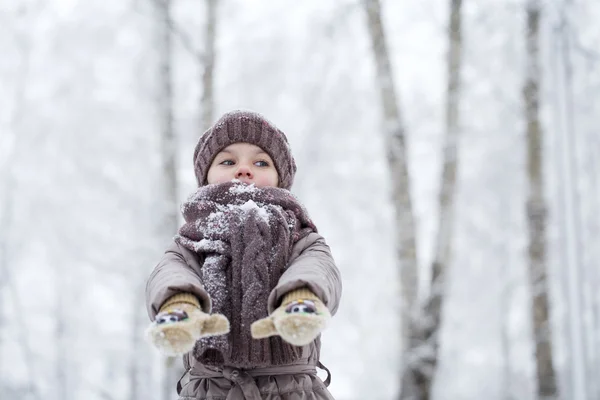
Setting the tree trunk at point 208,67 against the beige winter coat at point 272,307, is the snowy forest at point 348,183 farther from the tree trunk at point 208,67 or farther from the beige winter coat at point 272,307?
the beige winter coat at point 272,307

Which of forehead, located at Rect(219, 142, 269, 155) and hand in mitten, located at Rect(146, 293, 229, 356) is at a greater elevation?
forehead, located at Rect(219, 142, 269, 155)

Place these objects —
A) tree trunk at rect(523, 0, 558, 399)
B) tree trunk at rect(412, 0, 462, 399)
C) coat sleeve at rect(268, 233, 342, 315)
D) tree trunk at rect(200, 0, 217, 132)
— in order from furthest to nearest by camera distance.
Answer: tree trunk at rect(523, 0, 558, 399), tree trunk at rect(200, 0, 217, 132), tree trunk at rect(412, 0, 462, 399), coat sleeve at rect(268, 233, 342, 315)

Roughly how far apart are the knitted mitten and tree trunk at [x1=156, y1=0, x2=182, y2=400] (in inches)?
258

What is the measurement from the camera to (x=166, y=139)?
332 inches

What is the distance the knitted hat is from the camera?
2.37 m

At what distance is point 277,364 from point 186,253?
0.44m

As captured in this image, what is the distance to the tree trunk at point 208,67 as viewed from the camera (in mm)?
8070

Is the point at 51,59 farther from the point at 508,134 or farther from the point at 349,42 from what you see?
the point at 508,134

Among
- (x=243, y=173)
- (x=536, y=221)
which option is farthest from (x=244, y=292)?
(x=536, y=221)

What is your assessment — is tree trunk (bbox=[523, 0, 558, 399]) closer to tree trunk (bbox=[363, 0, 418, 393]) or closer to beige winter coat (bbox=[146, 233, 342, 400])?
tree trunk (bbox=[363, 0, 418, 393])

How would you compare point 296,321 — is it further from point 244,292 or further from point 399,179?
point 399,179

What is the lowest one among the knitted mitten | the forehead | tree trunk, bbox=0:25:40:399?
the knitted mitten

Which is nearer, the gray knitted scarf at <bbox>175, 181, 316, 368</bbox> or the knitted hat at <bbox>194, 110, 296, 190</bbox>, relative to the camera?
the gray knitted scarf at <bbox>175, 181, 316, 368</bbox>

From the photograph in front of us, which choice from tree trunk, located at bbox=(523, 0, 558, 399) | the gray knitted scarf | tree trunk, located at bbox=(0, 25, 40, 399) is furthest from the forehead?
tree trunk, located at bbox=(0, 25, 40, 399)
